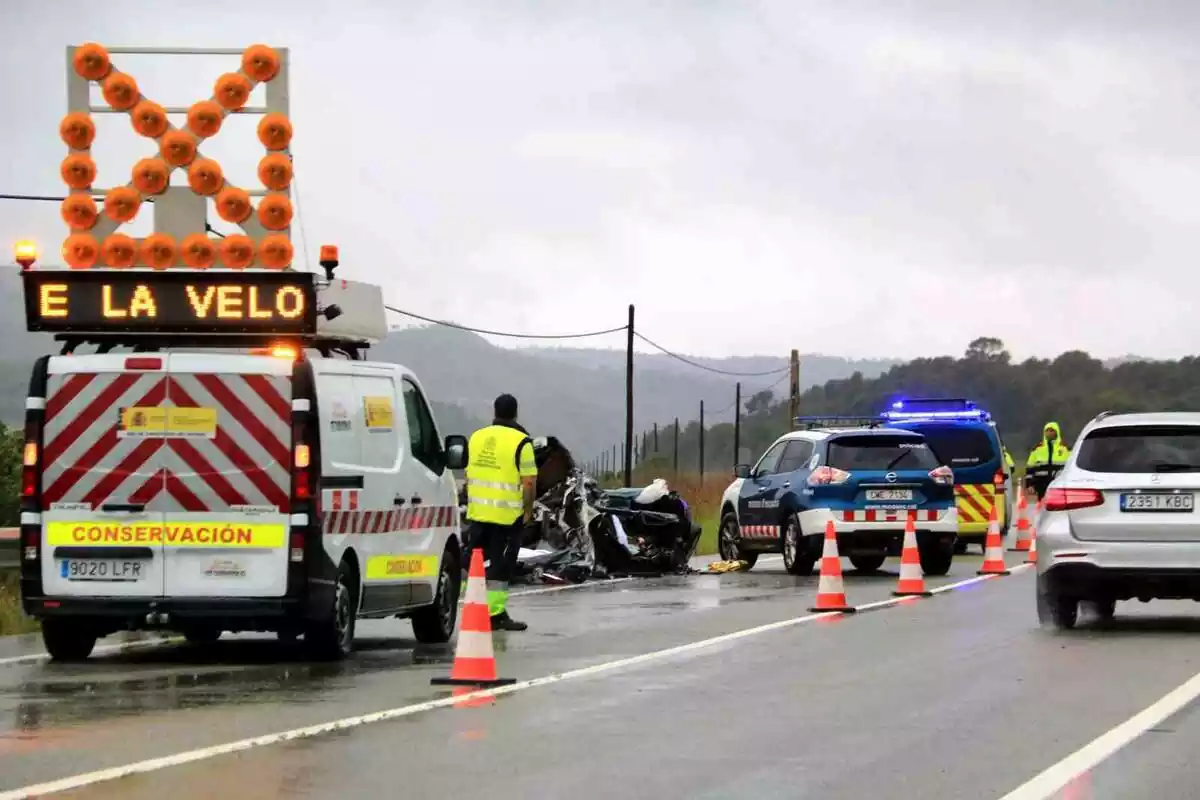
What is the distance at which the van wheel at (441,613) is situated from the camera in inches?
686

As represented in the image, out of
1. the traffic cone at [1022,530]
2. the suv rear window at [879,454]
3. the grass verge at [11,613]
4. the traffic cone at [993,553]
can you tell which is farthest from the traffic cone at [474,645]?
the traffic cone at [1022,530]

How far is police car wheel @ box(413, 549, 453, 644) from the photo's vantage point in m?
17.4

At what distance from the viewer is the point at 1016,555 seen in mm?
33031

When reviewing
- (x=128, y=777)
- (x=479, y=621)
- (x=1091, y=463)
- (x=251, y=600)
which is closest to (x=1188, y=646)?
(x=1091, y=463)

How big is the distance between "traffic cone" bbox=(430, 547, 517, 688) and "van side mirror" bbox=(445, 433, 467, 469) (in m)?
3.37

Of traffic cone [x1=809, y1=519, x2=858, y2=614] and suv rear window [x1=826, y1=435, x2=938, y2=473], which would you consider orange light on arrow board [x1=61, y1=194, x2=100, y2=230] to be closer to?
traffic cone [x1=809, y1=519, x2=858, y2=614]

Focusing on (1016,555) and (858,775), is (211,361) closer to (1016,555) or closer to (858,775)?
(858,775)

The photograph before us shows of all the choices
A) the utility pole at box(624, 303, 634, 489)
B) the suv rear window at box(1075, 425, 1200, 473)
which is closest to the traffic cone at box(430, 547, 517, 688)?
the suv rear window at box(1075, 425, 1200, 473)

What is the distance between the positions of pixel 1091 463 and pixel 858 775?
8882mm

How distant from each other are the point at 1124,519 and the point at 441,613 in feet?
17.6

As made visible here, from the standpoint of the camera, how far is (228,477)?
1514cm

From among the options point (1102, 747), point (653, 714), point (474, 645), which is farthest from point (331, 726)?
point (1102, 747)

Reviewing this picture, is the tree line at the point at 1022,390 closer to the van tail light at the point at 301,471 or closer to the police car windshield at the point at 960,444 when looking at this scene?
the police car windshield at the point at 960,444

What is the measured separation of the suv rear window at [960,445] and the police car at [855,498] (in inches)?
216
